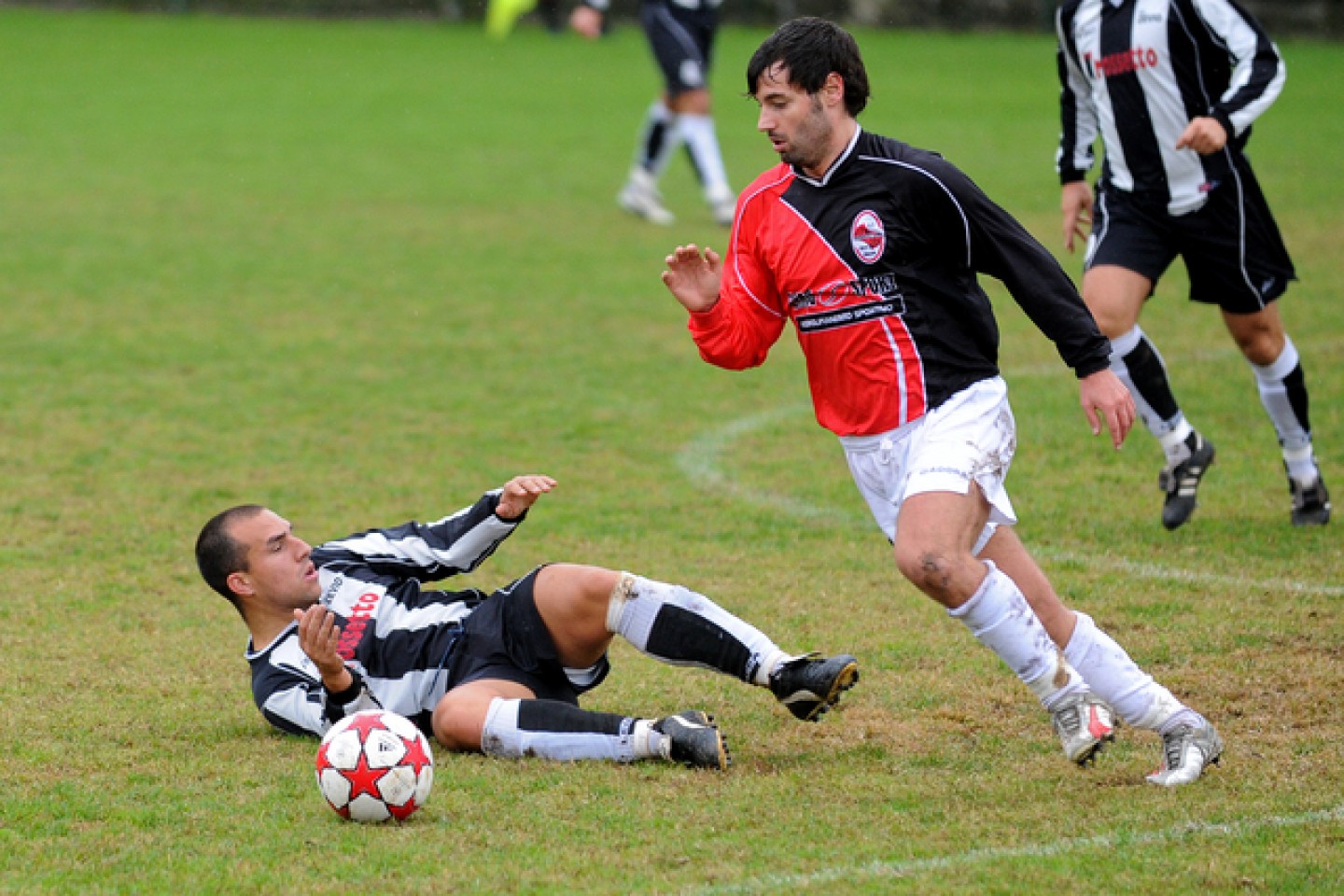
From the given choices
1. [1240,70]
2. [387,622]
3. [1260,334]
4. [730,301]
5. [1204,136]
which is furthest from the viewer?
[1260,334]

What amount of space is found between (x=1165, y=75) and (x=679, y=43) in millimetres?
8621

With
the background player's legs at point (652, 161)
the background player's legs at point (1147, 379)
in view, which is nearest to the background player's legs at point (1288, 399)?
the background player's legs at point (1147, 379)

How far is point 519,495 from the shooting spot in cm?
518

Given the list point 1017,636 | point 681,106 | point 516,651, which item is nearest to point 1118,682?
point 1017,636

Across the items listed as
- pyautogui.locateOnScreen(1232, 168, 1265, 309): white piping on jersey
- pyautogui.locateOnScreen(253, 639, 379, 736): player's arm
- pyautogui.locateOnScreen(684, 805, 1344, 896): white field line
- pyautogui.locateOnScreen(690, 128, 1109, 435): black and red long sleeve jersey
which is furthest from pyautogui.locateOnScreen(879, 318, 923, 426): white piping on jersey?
pyautogui.locateOnScreen(1232, 168, 1265, 309): white piping on jersey

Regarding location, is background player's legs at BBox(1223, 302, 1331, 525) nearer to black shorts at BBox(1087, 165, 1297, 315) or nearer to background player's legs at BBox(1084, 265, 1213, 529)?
black shorts at BBox(1087, 165, 1297, 315)

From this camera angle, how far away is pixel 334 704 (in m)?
4.91

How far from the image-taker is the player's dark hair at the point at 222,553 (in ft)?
17.1

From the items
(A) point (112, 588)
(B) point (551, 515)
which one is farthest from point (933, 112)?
(A) point (112, 588)

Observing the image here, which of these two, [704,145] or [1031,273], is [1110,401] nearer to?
[1031,273]

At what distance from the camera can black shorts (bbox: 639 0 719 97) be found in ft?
50.0

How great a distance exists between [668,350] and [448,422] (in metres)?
2.15

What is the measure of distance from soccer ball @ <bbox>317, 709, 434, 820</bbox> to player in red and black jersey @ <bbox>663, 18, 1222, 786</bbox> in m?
1.34

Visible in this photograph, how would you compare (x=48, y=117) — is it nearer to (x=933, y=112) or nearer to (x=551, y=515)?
(x=933, y=112)
